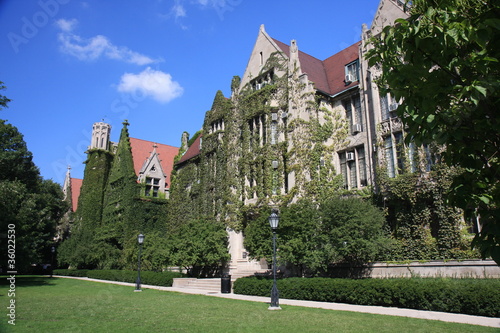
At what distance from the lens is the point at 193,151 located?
40.7m

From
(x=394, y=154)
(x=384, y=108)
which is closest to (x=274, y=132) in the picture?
(x=384, y=108)

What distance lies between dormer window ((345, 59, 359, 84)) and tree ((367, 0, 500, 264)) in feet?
74.6

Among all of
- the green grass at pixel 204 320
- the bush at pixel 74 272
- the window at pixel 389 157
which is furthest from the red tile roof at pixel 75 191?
the window at pixel 389 157

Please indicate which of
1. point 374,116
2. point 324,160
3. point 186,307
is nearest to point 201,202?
point 324,160

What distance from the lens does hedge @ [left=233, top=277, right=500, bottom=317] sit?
12.3 metres

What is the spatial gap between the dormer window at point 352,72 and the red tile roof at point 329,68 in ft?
1.28

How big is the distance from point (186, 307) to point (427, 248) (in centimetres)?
1262

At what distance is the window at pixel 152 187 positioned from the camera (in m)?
43.7

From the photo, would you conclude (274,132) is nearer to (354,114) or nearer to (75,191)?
(354,114)

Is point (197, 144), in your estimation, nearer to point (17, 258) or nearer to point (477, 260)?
point (17, 258)

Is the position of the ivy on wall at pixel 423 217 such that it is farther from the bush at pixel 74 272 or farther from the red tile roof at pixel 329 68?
the bush at pixel 74 272

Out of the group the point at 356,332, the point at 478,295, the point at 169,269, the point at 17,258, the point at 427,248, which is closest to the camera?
the point at 356,332

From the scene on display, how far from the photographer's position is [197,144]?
41.2 m

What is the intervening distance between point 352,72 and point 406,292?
17.6m
